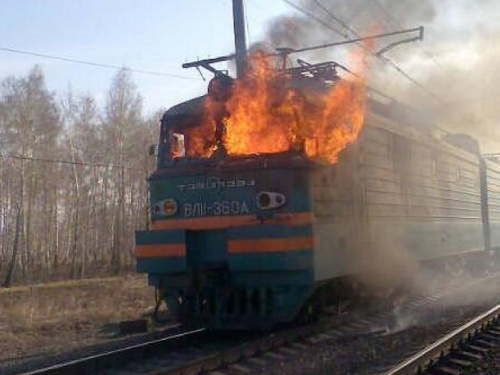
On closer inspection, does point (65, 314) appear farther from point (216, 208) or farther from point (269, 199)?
point (269, 199)

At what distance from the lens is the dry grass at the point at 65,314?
11.8 m

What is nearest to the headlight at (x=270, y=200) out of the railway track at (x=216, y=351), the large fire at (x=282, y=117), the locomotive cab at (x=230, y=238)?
the locomotive cab at (x=230, y=238)

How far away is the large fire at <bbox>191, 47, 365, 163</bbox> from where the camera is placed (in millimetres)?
9680

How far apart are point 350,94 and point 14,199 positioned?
113 ft

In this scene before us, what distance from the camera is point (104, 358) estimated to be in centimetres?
805

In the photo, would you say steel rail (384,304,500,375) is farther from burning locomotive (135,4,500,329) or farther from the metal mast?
the metal mast

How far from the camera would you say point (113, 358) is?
817 cm

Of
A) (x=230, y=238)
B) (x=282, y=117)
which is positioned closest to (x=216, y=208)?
(x=230, y=238)

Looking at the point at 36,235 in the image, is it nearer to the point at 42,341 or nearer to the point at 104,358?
the point at 42,341

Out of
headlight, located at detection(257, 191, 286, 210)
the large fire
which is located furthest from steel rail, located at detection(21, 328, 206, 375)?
the large fire

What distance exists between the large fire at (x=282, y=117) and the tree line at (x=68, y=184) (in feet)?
95.0

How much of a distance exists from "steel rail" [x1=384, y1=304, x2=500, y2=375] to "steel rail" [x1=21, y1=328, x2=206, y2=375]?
323 cm

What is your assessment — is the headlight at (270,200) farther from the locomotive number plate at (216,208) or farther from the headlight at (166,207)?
the headlight at (166,207)

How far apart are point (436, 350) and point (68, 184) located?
39.4 m
